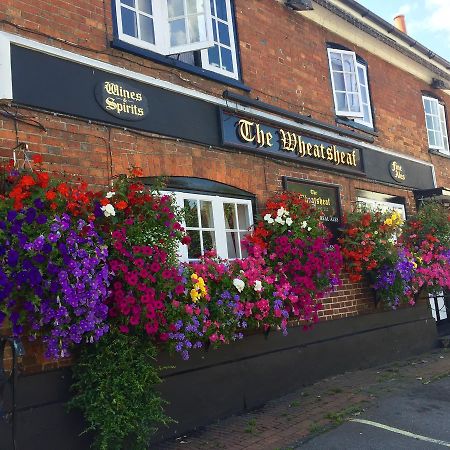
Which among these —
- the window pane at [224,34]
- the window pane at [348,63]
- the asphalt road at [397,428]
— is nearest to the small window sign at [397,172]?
the window pane at [348,63]

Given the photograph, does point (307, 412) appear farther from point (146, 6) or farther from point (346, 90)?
point (346, 90)

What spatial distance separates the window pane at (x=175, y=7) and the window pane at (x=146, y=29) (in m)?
0.29

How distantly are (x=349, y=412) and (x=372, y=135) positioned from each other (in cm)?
545

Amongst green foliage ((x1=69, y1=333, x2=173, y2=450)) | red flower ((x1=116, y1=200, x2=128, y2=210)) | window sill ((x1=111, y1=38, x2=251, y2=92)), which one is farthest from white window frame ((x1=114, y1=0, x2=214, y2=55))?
green foliage ((x1=69, y1=333, x2=173, y2=450))

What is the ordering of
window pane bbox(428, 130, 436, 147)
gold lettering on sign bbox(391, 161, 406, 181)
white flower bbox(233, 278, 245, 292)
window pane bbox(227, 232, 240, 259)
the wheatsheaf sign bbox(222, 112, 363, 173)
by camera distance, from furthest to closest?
window pane bbox(428, 130, 436, 147), gold lettering on sign bbox(391, 161, 406, 181), the wheatsheaf sign bbox(222, 112, 363, 173), window pane bbox(227, 232, 240, 259), white flower bbox(233, 278, 245, 292)

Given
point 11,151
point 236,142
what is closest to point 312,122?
point 236,142

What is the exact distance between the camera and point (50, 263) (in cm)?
377

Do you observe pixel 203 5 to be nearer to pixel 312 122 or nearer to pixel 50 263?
pixel 312 122

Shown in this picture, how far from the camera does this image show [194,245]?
19.5 ft

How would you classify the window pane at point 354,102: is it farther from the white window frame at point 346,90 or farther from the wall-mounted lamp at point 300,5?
the wall-mounted lamp at point 300,5

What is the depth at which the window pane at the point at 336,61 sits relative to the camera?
8.99 meters

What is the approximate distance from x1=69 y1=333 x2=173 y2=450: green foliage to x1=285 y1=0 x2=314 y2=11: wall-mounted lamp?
19.4 ft

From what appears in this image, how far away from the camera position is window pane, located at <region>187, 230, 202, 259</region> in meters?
5.90

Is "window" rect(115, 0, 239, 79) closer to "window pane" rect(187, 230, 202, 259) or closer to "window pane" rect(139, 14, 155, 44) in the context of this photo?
"window pane" rect(139, 14, 155, 44)
